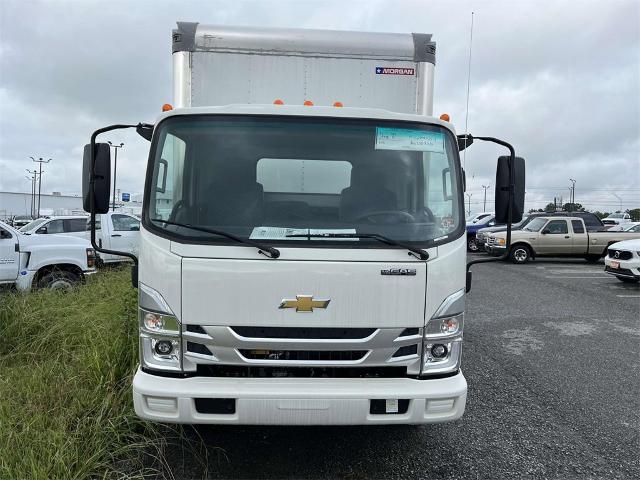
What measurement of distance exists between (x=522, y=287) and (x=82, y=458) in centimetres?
1025

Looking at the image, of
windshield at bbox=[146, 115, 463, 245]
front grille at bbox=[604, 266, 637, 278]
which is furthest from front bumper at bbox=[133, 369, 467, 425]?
front grille at bbox=[604, 266, 637, 278]

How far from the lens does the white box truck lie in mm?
2787

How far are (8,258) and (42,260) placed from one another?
50 centimetres

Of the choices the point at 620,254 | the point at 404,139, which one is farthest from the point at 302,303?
the point at 620,254

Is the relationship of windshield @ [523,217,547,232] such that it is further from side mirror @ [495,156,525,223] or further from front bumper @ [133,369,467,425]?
front bumper @ [133,369,467,425]

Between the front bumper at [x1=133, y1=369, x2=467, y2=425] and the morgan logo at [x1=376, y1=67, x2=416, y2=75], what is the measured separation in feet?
7.93

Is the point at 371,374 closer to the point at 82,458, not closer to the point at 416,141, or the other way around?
the point at 416,141

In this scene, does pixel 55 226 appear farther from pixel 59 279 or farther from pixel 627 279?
pixel 627 279

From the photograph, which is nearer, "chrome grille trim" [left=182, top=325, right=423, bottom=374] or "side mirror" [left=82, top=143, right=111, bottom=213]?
"chrome grille trim" [left=182, top=325, right=423, bottom=374]

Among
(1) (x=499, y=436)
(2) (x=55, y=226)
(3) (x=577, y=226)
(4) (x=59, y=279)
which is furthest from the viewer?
(3) (x=577, y=226)

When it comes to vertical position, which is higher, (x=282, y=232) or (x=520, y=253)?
(x=282, y=232)

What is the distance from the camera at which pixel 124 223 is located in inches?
A: 496

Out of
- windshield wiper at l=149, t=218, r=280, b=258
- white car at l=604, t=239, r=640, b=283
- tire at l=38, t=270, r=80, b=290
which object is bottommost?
tire at l=38, t=270, r=80, b=290

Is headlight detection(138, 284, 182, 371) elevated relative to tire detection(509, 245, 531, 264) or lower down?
elevated
